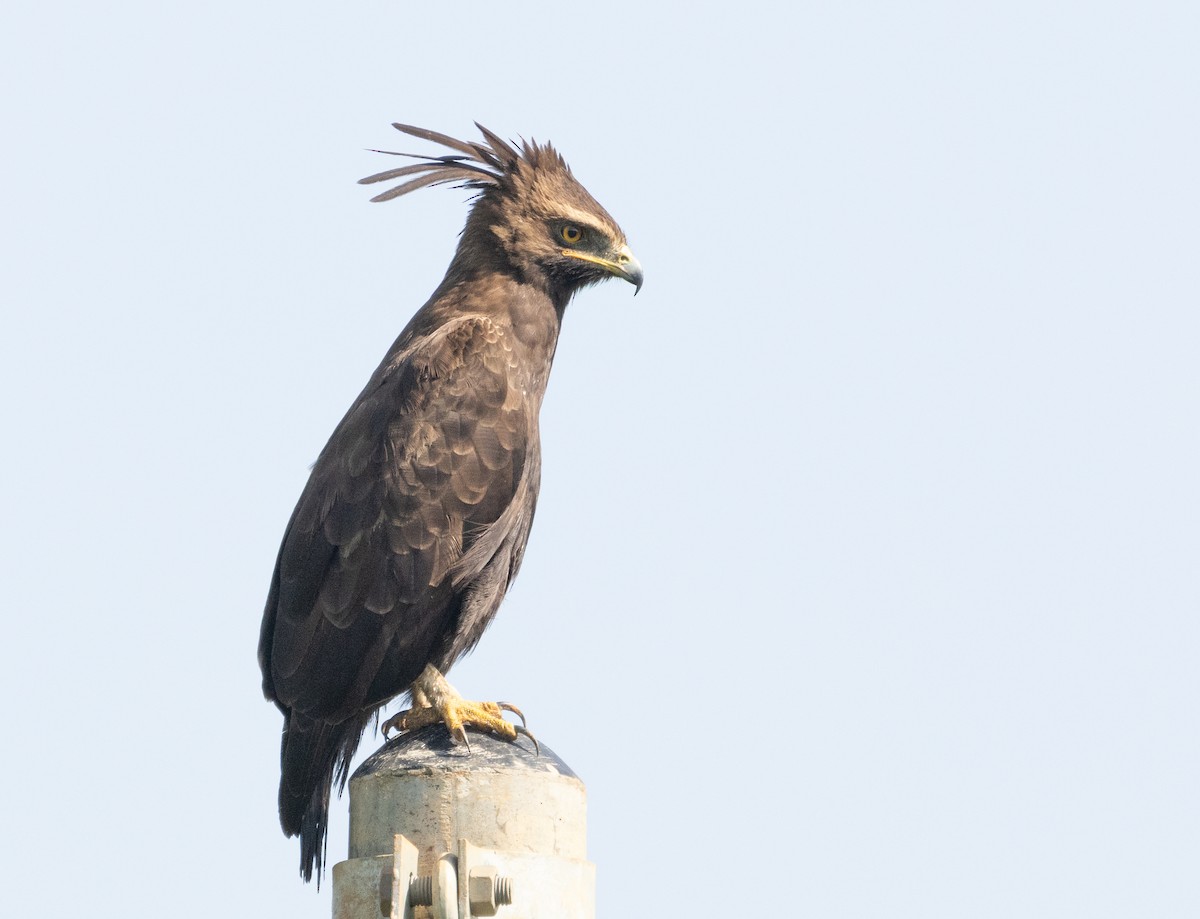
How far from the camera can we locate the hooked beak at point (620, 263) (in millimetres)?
7695

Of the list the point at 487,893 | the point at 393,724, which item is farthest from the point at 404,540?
the point at 487,893

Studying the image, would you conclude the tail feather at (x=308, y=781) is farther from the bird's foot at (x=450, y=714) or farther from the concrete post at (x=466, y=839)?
the concrete post at (x=466, y=839)

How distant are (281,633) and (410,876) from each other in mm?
2428

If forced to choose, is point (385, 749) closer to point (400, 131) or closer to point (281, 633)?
point (281, 633)

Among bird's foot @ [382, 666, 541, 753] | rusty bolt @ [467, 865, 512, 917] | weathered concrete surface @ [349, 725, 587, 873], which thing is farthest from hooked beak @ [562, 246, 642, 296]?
rusty bolt @ [467, 865, 512, 917]

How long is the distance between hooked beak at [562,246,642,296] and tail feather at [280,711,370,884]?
260 cm

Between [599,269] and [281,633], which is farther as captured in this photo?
[599,269]

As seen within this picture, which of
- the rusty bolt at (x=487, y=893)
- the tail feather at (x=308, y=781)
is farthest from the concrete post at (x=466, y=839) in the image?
the tail feather at (x=308, y=781)

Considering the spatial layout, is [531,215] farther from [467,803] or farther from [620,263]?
→ [467,803]

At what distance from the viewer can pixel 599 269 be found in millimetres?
7734

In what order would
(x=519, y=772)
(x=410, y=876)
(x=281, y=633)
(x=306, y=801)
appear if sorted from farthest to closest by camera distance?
(x=281, y=633) → (x=306, y=801) → (x=519, y=772) → (x=410, y=876)

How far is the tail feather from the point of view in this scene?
20.3ft

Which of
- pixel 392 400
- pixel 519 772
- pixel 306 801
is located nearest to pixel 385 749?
pixel 519 772

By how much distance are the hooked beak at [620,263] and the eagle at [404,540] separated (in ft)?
1.46
